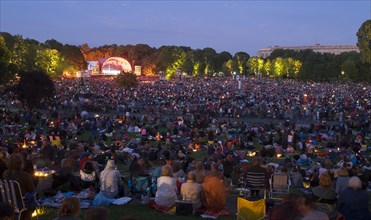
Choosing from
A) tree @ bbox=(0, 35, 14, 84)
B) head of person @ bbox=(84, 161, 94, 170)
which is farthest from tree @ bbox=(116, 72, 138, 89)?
head of person @ bbox=(84, 161, 94, 170)

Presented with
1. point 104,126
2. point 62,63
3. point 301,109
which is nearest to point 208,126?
point 104,126

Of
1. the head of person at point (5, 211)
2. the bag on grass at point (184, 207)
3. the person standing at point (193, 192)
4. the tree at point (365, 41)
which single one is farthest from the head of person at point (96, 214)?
the tree at point (365, 41)

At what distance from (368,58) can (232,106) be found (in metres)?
23.8

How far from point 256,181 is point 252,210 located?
256 cm

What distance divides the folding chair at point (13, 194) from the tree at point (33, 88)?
24.2 metres

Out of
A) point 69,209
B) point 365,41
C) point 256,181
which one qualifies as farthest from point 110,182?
point 365,41

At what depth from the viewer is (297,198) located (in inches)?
231

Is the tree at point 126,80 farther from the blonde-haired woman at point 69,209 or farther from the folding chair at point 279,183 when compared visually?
the blonde-haired woman at point 69,209

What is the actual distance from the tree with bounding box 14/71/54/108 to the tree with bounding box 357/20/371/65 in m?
34.9

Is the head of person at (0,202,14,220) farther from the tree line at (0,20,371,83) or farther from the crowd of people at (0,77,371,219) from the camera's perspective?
the tree line at (0,20,371,83)

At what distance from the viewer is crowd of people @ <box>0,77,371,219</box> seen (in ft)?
27.5

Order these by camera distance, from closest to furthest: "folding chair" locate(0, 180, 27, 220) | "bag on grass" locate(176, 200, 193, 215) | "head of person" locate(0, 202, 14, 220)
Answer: "head of person" locate(0, 202, 14, 220), "folding chair" locate(0, 180, 27, 220), "bag on grass" locate(176, 200, 193, 215)

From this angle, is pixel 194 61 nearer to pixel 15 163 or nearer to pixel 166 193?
pixel 166 193

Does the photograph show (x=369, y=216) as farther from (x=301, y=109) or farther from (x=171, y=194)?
(x=301, y=109)
